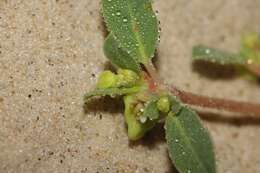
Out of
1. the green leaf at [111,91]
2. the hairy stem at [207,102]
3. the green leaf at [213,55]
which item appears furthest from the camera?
the green leaf at [213,55]

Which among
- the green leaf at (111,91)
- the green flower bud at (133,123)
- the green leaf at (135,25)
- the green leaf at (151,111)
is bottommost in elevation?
the green flower bud at (133,123)

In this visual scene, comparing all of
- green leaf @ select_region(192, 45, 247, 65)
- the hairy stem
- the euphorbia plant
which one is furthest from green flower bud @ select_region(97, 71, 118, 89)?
green leaf @ select_region(192, 45, 247, 65)

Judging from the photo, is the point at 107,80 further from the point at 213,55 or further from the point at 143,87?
the point at 213,55

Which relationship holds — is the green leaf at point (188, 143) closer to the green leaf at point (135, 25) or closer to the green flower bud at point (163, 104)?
the green flower bud at point (163, 104)

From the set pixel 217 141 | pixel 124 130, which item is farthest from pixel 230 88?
pixel 124 130

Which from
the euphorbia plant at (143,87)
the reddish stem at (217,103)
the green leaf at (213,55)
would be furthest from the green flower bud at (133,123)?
the green leaf at (213,55)

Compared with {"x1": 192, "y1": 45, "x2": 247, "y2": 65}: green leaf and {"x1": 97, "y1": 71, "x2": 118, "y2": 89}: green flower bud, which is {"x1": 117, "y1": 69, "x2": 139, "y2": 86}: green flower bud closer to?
{"x1": 97, "y1": 71, "x2": 118, "y2": 89}: green flower bud

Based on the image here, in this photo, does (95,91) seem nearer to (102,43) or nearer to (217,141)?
(102,43)
